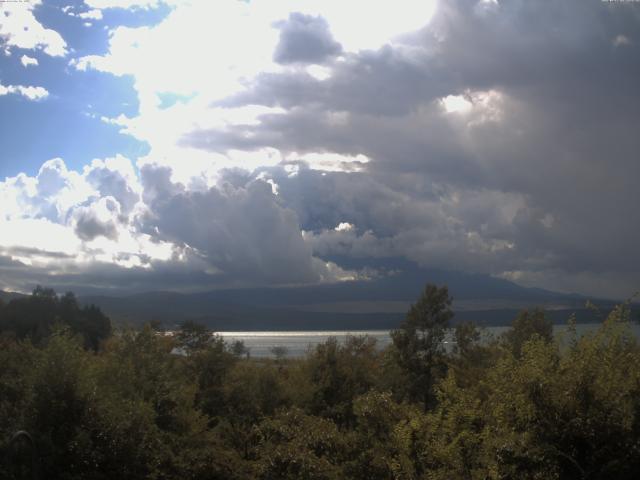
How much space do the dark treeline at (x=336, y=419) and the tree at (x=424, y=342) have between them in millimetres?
504

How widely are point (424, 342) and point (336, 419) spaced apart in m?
9.12

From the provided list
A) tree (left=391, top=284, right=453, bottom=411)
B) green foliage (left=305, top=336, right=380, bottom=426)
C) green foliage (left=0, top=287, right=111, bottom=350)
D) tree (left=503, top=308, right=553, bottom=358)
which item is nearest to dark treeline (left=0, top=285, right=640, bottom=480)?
green foliage (left=305, top=336, right=380, bottom=426)

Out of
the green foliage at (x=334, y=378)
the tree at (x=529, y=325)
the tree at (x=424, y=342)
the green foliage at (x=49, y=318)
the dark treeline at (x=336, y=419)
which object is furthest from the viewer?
the green foliage at (x=49, y=318)

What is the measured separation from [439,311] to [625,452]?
32292 millimetres

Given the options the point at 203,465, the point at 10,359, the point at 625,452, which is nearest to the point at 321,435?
the point at 203,465

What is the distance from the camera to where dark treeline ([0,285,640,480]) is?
14.5 m

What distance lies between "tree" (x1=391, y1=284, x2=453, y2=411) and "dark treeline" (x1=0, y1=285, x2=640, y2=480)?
0.50 metres

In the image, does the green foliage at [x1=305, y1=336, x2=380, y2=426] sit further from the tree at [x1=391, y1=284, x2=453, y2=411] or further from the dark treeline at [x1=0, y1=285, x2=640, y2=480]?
the tree at [x1=391, y1=284, x2=453, y2=411]

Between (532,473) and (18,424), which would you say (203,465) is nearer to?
(18,424)

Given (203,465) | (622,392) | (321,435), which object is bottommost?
(203,465)

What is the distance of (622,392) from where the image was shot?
14562 millimetres

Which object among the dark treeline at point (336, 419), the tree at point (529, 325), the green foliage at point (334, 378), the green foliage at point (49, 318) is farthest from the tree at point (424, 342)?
the green foliage at point (49, 318)

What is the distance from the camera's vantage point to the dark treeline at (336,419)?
1448cm

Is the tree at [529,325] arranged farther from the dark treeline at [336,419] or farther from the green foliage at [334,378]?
the green foliage at [334,378]
